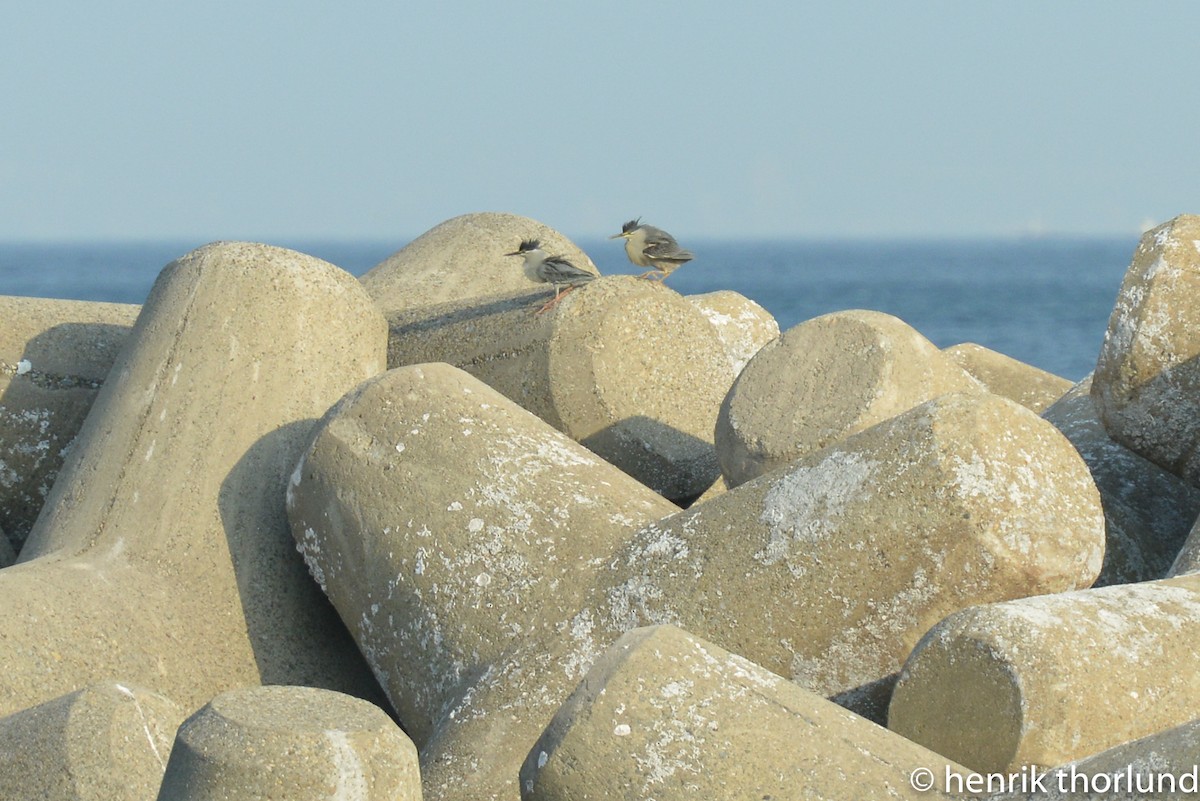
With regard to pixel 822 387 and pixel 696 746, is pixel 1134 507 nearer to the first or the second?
pixel 822 387

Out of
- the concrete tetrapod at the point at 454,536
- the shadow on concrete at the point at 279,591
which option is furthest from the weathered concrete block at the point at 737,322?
the shadow on concrete at the point at 279,591

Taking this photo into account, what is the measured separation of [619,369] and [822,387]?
39.6 inches

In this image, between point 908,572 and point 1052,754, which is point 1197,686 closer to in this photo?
point 1052,754

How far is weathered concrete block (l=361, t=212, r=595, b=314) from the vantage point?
741cm

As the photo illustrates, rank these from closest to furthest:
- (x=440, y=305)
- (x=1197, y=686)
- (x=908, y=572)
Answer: (x=1197, y=686)
(x=908, y=572)
(x=440, y=305)

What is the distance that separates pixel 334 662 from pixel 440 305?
1804 mm

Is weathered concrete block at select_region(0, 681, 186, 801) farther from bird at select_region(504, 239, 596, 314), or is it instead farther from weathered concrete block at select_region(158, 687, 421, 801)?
bird at select_region(504, 239, 596, 314)

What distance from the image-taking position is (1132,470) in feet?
18.4

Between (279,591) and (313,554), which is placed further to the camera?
(279,591)

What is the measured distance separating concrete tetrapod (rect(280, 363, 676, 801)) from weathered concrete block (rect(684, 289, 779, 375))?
206 centimetres

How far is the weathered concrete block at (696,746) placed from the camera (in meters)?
3.39

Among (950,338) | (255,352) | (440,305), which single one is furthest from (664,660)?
(950,338)

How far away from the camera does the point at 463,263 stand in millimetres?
7656

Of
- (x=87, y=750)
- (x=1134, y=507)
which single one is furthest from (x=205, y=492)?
(x=1134, y=507)
